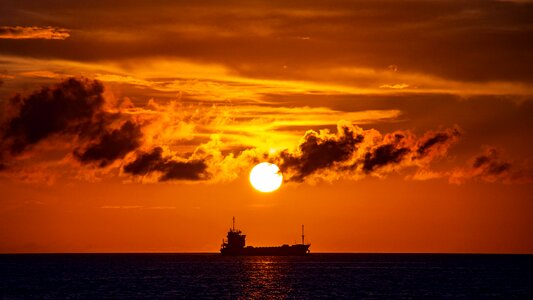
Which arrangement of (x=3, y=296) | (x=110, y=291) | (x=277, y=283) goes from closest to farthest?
(x=3, y=296) < (x=110, y=291) < (x=277, y=283)

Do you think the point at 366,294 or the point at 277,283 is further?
the point at 277,283

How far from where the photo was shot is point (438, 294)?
144750 mm

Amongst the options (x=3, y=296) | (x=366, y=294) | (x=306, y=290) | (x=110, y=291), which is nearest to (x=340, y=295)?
(x=366, y=294)

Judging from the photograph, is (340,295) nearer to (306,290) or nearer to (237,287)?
(306,290)

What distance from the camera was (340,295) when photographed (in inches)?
5502

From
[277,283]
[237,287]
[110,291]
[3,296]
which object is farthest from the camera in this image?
[277,283]

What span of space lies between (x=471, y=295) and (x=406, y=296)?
11313 mm

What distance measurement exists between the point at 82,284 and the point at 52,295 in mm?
34267

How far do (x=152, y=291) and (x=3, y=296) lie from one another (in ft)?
87.0

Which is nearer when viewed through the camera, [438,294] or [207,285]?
[438,294]

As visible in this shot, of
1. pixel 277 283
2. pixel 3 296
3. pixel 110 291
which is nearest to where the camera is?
pixel 3 296

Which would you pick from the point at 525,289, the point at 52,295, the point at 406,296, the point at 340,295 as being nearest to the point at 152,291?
the point at 52,295

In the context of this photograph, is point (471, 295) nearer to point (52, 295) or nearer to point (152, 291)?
point (152, 291)

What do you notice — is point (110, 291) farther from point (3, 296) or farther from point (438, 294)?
point (438, 294)
